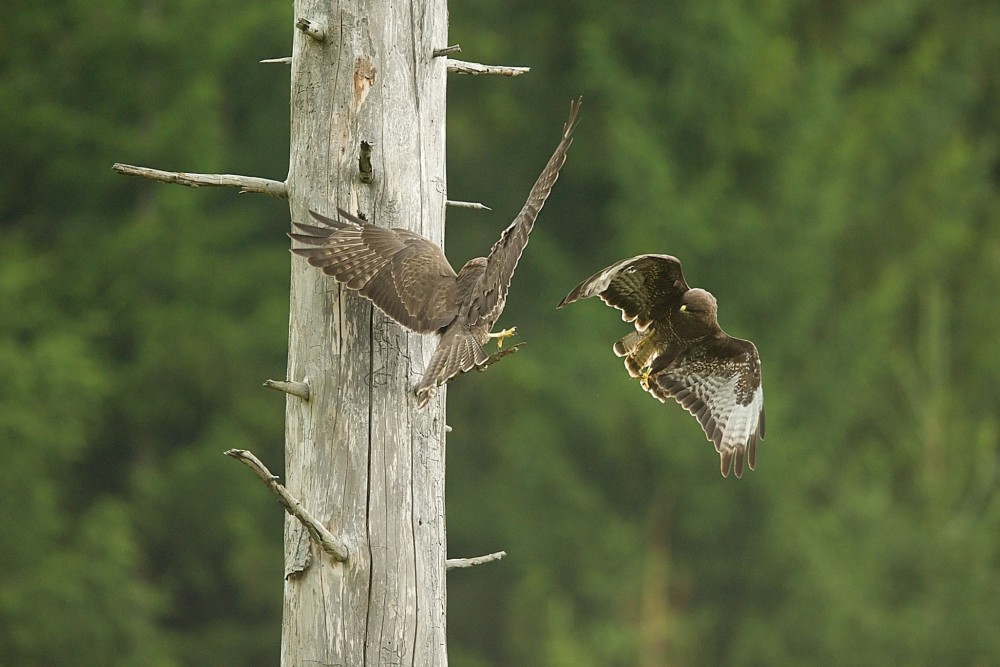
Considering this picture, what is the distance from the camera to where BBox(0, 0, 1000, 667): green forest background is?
48.0 feet

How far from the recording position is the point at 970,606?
1464 centimetres

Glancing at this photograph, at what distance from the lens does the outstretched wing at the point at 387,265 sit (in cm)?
435

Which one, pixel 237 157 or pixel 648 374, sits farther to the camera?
pixel 237 157

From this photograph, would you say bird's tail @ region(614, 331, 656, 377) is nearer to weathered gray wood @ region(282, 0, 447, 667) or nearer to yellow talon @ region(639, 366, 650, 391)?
yellow talon @ region(639, 366, 650, 391)

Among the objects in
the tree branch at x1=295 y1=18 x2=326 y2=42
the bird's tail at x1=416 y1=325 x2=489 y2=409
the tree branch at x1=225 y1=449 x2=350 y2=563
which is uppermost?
the tree branch at x1=295 y1=18 x2=326 y2=42

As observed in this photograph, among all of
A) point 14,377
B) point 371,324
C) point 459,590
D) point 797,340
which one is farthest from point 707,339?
point 459,590

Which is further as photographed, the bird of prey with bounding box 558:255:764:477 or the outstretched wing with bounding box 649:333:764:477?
the outstretched wing with bounding box 649:333:764:477

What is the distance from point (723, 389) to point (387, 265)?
82.6 inches

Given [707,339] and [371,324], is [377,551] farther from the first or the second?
[707,339]

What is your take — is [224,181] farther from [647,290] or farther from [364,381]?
[647,290]

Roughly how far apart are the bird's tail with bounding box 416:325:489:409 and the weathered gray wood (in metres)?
0.06

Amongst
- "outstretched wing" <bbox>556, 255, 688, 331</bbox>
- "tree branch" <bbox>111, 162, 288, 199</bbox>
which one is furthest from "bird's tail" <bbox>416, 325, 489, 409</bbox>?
"outstretched wing" <bbox>556, 255, 688, 331</bbox>

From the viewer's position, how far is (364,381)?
4336 mm

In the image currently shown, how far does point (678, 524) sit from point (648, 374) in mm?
10033
